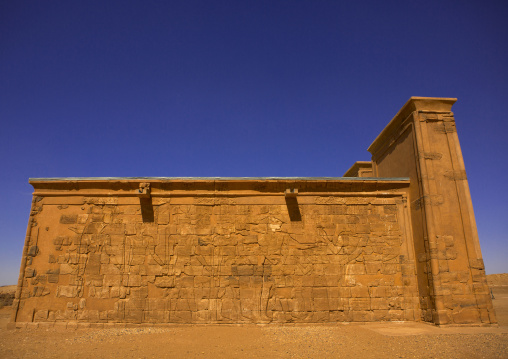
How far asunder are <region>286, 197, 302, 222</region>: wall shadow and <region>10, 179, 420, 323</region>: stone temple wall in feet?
0.11

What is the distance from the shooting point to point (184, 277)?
8.16 meters

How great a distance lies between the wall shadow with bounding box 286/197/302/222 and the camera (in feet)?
28.5

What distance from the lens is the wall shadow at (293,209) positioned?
8688 mm

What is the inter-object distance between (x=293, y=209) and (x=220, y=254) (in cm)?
228

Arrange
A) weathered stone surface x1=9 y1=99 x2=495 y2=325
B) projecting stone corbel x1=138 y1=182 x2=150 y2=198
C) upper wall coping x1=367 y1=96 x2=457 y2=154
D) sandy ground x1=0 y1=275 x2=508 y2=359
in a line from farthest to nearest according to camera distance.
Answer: upper wall coping x1=367 y1=96 x2=457 y2=154
projecting stone corbel x1=138 y1=182 x2=150 y2=198
weathered stone surface x1=9 y1=99 x2=495 y2=325
sandy ground x1=0 y1=275 x2=508 y2=359

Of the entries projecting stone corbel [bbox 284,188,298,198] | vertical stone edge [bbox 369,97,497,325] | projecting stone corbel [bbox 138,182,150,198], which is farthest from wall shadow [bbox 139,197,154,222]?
vertical stone edge [bbox 369,97,497,325]

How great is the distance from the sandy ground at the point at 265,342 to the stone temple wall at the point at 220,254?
1.59ft

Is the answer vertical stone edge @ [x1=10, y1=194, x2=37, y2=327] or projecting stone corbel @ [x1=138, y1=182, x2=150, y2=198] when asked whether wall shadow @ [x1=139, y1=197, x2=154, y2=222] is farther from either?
vertical stone edge @ [x1=10, y1=194, x2=37, y2=327]

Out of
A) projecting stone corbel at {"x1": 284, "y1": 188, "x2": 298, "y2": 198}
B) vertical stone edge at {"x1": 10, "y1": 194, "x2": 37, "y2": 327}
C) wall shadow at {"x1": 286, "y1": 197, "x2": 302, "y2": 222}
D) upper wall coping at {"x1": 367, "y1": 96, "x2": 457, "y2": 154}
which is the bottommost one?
vertical stone edge at {"x1": 10, "y1": 194, "x2": 37, "y2": 327}

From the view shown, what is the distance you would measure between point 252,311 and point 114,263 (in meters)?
3.73

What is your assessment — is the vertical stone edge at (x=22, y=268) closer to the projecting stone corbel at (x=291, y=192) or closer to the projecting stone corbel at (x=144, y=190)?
the projecting stone corbel at (x=144, y=190)

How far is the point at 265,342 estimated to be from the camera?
634 cm

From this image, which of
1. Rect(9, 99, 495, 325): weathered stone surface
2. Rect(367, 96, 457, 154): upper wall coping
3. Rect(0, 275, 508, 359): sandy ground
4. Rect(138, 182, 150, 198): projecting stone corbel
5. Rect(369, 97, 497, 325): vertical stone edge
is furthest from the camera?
Rect(367, 96, 457, 154): upper wall coping

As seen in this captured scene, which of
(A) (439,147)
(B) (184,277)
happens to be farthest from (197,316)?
(A) (439,147)
